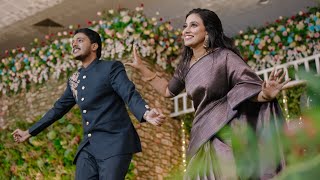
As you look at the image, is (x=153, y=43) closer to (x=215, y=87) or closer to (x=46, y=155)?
(x=46, y=155)

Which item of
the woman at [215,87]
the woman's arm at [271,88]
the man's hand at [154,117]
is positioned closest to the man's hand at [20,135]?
the woman at [215,87]

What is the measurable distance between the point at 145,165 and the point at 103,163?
3.13 meters

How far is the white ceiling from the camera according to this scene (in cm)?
674

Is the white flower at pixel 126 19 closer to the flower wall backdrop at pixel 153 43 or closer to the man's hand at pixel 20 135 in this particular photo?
the flower wall backdrop at pixel 153 43

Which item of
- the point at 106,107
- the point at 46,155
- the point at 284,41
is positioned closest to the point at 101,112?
the point at 106,107

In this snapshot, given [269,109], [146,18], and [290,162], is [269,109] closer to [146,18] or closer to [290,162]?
[290,162]

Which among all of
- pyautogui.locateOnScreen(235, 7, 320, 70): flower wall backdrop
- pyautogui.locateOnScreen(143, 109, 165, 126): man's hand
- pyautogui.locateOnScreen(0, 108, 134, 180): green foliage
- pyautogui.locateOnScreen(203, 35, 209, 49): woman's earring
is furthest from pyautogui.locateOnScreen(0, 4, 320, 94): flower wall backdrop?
pyautogui.locateOnScreen(143, 109, 165, 126): man's hand

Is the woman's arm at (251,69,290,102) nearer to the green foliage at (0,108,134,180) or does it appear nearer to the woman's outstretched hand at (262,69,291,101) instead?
the woman's outstretched hand at (262,69,291,101)

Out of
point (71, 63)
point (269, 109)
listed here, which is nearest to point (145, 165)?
point (71, 63)

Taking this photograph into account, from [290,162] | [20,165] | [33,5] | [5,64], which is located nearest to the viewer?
[290,162]

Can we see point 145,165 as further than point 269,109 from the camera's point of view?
Yes

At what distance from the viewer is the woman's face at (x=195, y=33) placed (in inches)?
92.0

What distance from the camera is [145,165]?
5539mm

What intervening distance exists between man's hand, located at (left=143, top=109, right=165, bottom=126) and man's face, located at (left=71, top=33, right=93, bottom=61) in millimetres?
726
